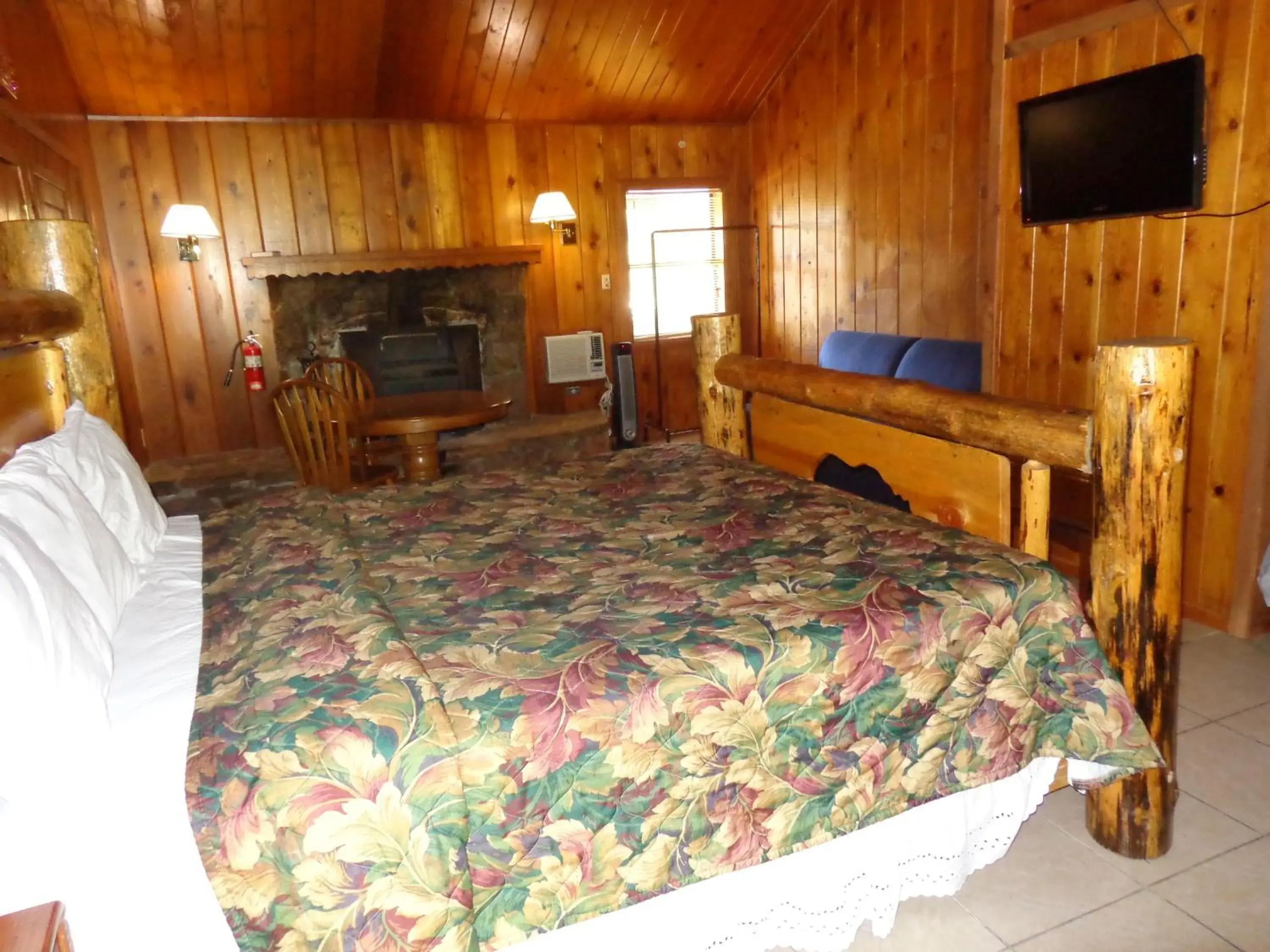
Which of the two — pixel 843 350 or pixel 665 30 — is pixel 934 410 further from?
pixel 665 30

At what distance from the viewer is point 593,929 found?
4.29 ft

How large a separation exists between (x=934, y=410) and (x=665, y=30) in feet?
12.1

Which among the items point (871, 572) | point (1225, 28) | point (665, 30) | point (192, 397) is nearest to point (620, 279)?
point (665, 30)

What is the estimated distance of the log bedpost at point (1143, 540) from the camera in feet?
4.91

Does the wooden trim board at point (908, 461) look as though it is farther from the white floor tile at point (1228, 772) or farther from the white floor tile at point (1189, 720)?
the white floor tile at point (1189, 720)

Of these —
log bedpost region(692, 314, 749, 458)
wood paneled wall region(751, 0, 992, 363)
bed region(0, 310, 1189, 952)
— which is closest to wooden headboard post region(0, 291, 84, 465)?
bed region(0, 310, 1189, 952)

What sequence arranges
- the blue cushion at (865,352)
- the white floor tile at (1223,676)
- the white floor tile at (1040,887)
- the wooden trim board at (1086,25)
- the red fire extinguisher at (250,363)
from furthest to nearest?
the red fire extinguisher at (250,363), the blue cushion at (865,352), the wooden trim board at (1086,25), the white floor tile at (1223,676), the white floor tile at (1040,887)

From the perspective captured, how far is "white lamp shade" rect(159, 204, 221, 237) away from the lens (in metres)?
4.34

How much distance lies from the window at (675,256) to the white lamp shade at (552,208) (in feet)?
1.93

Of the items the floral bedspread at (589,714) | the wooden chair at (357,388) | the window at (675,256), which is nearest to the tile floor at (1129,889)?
the floral bedspread at (589,714)

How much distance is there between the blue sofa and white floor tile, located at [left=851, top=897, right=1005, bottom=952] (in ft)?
6.81

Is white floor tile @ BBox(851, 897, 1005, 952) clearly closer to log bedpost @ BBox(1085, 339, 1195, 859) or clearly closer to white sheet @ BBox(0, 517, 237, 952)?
log bedpost @ BBox(1085, 339, 1195, 859)

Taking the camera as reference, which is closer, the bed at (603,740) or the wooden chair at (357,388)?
the bed at (603,740)

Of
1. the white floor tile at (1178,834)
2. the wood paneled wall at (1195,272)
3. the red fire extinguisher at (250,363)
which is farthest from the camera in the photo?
the red fire extinguisher at (250,363)
